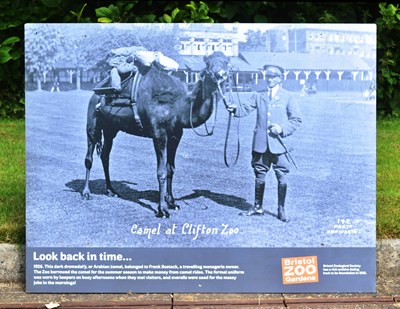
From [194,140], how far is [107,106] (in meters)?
0.55

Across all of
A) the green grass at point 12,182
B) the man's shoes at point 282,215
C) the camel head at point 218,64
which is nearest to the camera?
→ the camel head at point 218,64

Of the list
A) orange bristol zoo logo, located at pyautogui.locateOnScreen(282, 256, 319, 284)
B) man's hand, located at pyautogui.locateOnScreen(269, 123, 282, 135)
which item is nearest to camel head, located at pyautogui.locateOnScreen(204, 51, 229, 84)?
man's hand, located at pyautogui.locateOnScreen(269, 123, 282, 135)

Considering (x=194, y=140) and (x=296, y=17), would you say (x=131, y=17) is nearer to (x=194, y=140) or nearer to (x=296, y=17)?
(x=296, y=17)

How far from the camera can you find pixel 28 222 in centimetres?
509

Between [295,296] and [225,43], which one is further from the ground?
[225,43]

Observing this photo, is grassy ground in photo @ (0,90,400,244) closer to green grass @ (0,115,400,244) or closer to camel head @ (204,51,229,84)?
green grass @ (0,115,400,244)

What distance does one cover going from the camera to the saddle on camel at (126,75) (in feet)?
16.4

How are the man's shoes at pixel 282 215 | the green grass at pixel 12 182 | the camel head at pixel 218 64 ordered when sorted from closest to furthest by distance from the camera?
the camel head at pixel 218 64 < the man's shoes at pixel 282 215 < the green grass at pixel 12 182

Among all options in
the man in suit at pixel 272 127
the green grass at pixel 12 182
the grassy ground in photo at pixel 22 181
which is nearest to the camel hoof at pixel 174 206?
the grassy ground in photo at pixel 22 181

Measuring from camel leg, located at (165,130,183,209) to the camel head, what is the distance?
0.40m

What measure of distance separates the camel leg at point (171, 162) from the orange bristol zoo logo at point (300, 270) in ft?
2.42

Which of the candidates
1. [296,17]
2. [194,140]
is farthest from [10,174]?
[296,17]

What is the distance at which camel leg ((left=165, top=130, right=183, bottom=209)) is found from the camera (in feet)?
16.6

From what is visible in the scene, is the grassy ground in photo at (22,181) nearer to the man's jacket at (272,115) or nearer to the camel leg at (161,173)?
the camel leg at (161,173)
